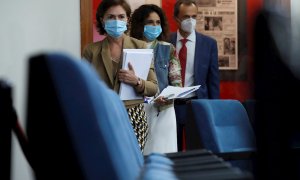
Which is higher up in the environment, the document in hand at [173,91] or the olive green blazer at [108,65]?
the olive green blazer at [108,65]

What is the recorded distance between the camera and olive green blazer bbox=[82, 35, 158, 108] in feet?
11.3

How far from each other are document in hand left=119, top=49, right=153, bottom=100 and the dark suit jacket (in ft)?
3.55

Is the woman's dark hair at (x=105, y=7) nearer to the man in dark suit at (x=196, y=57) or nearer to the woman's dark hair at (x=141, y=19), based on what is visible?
the woman's dark hair at (x=141, y=19)

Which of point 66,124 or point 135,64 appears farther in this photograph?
point 135,64

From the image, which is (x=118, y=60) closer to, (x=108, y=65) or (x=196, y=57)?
(x=108, y=65)

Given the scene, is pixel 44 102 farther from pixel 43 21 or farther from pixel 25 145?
pixel 43 21

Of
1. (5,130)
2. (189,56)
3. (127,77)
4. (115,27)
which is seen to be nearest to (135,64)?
(127,77)

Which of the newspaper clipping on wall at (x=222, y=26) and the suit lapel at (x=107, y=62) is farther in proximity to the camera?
the newspaper clipping on wall at (x=222, y=26)

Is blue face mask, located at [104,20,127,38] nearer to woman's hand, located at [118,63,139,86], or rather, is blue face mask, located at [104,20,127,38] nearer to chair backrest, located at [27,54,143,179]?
woman's hand, located at [118,63,139,86]

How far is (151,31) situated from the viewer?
13.5 feet

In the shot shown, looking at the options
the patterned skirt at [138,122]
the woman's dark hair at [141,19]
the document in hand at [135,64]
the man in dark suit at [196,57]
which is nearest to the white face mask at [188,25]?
the man in dark suit at [196,57]

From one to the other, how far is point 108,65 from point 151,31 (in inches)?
30.2

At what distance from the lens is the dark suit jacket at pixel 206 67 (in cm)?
452

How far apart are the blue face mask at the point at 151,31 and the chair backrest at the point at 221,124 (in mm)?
879
